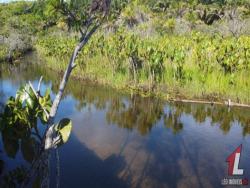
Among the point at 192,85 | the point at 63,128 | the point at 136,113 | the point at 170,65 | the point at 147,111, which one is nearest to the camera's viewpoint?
the point at 63,128

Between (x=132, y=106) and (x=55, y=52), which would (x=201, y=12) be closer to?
(x=55, y=52)

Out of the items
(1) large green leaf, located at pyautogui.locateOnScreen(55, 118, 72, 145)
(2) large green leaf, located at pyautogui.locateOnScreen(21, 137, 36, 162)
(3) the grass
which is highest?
(1) large green leaf, located at pyautogui.locateOnScreen(55, 118, 72, 145)

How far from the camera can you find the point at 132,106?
53.9 ft

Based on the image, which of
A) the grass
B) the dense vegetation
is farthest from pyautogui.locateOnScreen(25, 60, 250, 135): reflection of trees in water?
the dense vegetation

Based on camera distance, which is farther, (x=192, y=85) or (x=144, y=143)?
(x=192, y=85)

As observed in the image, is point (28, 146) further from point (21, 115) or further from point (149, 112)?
point (149, 112)

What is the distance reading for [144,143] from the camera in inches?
459

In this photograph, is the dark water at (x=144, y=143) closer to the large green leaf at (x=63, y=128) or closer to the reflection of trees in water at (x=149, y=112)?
the reflection of trees in water at (x=149, y=112)

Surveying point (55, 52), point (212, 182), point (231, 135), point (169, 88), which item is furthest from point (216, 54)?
point (55, 52)

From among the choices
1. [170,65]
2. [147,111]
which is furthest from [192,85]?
[147,111]

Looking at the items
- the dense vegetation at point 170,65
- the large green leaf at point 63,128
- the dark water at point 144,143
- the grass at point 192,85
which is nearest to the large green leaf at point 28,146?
the dark water at point 144,143

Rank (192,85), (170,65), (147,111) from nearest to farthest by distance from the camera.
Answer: (147,111) → (192,85) → (170,65)

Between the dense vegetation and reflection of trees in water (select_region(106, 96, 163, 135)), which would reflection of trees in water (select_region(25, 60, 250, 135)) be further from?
the dense vegetation

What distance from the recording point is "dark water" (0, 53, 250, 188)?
9.17 m
